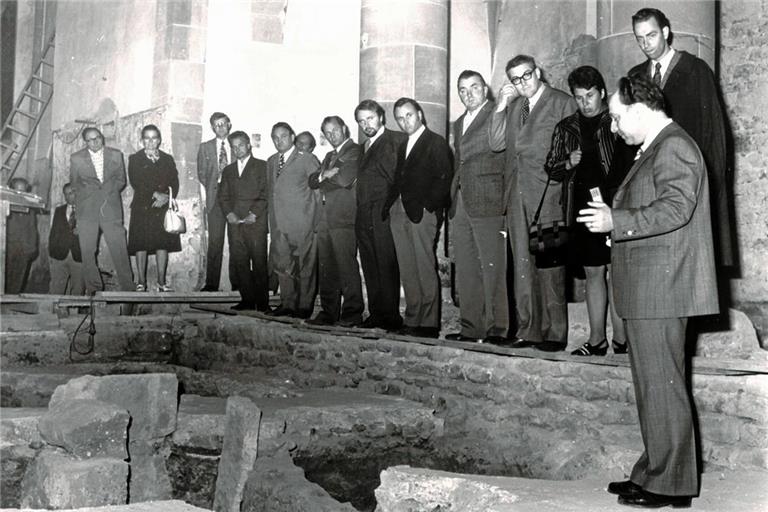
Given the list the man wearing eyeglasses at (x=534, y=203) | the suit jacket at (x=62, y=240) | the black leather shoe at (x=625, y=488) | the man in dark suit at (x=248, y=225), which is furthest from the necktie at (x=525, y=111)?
the suit jacket at (x=62, y=240)

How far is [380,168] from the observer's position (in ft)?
22.8

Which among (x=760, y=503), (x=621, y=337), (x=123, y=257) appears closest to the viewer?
(x=760, y=503)

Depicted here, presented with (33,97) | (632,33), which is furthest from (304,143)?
(33,97)

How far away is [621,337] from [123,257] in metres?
8.35

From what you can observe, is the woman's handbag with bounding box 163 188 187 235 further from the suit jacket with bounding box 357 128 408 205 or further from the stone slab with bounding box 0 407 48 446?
the stone slab with bounding box 0 407 48 446

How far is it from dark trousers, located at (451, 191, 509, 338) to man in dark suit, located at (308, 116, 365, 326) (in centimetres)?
162

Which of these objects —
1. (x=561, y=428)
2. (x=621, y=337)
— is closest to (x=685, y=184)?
(x=621, y=337)

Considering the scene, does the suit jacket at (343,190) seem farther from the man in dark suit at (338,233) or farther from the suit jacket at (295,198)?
the suit jacket at (295,198)

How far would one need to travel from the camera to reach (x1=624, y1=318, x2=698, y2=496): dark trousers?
9.91 feet

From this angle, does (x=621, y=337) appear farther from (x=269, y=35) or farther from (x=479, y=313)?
(x=269, y=35)

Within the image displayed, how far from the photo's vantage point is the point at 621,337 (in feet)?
15.9

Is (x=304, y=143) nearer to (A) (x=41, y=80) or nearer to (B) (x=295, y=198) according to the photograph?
(B) (x=295, y=198)

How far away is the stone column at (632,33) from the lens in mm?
5754

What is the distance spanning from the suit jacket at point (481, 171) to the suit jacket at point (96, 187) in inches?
274
